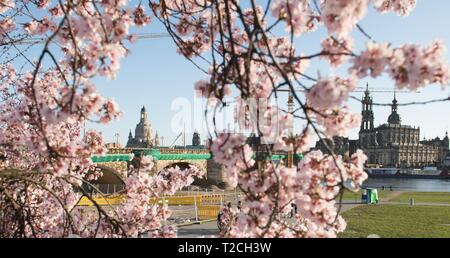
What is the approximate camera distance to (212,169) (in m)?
75.6

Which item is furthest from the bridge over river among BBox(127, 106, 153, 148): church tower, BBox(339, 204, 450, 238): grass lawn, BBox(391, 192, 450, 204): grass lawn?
BBox(127, 106, 153, 148): church tower

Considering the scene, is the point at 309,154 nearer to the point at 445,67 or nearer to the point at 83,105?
the point at 445,67

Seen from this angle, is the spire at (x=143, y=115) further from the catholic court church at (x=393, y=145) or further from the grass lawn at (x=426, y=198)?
the grass lawn at (x=426, y=198)

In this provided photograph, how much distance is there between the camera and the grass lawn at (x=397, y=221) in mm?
20828

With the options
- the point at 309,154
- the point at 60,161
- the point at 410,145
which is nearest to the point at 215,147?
the point at 309,154

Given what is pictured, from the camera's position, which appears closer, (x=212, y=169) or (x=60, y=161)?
(x=60, y=161)

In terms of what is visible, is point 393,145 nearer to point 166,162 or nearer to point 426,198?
point 166,162

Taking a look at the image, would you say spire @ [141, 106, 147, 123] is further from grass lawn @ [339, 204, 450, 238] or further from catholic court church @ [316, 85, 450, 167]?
grass lawn @ [339, 204, 450, 238]

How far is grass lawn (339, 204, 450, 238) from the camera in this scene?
820 inches

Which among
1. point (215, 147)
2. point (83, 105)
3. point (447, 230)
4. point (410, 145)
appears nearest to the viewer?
point (215, 147)

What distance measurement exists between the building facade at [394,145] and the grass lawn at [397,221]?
15094cm

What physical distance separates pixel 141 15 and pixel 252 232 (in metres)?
3.25

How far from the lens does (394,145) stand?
585 ft

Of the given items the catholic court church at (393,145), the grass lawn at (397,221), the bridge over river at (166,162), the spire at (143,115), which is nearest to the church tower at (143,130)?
the spire at (143,115)
